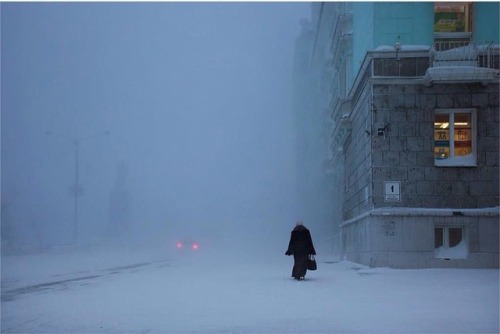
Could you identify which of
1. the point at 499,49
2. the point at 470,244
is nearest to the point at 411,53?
the point at 499,49

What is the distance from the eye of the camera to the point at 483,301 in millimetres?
10922

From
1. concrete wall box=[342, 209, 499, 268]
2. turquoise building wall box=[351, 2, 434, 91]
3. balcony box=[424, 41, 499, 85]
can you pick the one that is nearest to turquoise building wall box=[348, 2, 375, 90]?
turquoise building wall box=[351, 2, 434, 91]

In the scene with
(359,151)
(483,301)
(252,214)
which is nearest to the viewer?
(483,301)

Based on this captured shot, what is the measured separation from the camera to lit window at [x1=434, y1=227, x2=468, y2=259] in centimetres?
1789

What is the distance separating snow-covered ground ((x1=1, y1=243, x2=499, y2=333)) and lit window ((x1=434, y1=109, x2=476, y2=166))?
3642 mm

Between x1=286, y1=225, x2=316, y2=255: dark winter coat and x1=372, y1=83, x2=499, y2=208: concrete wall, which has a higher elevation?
x1=372, y1=83, x2=499, y2=208: concrete wall

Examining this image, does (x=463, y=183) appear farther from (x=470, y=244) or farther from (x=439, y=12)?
(x=439, y=12)

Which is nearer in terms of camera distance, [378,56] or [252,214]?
[378,56]

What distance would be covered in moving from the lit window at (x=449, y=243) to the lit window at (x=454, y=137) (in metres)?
2.08

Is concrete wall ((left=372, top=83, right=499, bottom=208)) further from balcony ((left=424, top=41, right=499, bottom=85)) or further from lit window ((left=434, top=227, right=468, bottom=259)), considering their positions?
lit window ((left=434, top=227, right=468, bottom=259))

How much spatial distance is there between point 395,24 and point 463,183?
7723 millimetres

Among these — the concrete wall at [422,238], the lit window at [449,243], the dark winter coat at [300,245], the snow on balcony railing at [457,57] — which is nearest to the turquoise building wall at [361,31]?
the snow on balcony railing at [457,57]

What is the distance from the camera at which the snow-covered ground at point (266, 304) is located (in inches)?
345

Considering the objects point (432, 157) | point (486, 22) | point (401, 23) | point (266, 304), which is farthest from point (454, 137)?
point (266, 304)
